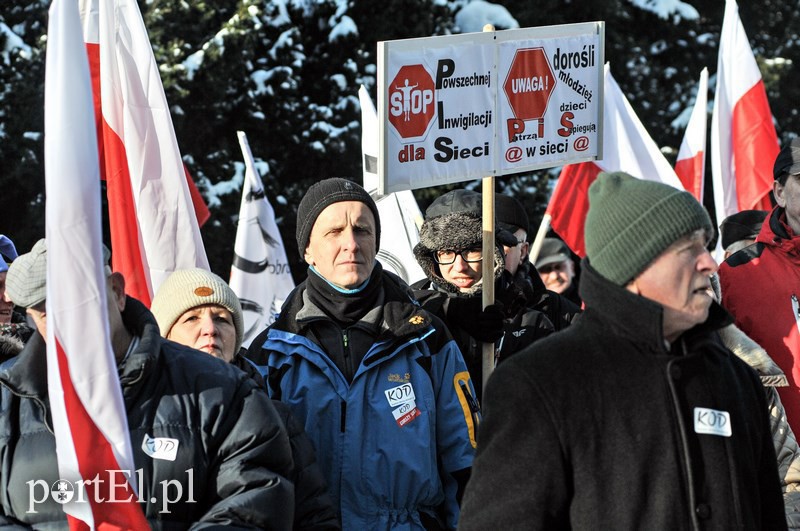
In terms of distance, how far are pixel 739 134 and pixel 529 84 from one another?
4156 mm

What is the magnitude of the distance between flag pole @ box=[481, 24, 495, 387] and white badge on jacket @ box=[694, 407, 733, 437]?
181 centimetres

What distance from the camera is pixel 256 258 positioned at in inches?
341

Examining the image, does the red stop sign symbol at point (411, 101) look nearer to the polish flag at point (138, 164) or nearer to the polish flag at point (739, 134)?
the polish flag at point (138, 164)

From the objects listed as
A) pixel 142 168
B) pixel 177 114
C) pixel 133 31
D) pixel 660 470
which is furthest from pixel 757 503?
pixel 177 114

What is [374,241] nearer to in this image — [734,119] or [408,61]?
[408,61]

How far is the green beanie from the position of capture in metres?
2.83

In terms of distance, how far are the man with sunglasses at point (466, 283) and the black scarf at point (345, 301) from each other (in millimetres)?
562

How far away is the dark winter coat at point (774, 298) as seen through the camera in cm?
509

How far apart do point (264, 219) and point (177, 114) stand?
24.5 feet

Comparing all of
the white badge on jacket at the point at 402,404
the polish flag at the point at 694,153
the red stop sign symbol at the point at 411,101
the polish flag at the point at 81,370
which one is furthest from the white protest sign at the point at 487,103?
the polish flag at the point at 694,153

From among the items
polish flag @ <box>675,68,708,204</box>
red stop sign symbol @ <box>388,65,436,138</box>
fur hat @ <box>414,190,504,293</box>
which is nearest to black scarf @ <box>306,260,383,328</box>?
red stop sign symbol @ <box>388,65,436,138</box>

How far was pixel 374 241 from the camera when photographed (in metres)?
4.39

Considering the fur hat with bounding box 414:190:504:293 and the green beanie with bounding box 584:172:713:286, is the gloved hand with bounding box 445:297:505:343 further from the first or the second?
the green beanie with bounding box 584:172:713:286

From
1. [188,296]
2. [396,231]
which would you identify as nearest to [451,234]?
[188,296]
